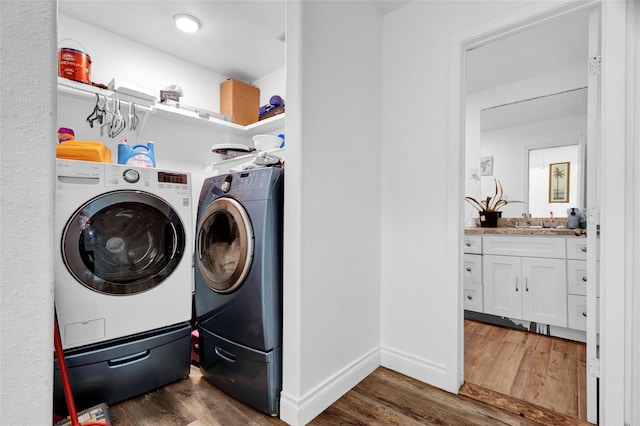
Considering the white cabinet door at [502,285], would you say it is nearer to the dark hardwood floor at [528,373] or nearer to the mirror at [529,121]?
the dark hardwood floor at [528,373]

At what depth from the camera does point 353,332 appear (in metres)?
1.79

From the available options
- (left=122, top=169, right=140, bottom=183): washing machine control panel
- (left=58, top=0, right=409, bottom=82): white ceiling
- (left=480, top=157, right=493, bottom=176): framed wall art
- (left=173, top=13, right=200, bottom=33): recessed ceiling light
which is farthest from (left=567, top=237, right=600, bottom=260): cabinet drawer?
(left=173, top=13, right=200, bottom=33): recessed ceiling light

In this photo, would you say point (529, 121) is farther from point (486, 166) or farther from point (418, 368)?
point (418, 368)

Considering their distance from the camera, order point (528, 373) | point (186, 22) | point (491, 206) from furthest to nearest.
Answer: point (491, 206), point (186, 22), point (528, 373)

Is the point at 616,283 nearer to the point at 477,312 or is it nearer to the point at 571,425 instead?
the point at 571,425

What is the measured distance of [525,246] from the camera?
2.65 m

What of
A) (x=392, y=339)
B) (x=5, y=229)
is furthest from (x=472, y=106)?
(x=5, y=229)

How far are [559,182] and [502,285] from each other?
1231mm

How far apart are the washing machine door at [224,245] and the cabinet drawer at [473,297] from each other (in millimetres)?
2318

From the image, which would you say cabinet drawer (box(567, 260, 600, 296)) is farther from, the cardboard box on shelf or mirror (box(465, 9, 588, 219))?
the cardboard box on shelf

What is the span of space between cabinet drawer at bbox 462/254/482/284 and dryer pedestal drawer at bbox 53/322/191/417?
2455mm

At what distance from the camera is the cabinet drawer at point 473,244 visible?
288cm

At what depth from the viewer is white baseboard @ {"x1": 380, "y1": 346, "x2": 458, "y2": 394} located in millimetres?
1721

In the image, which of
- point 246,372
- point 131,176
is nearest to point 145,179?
point 131,176
